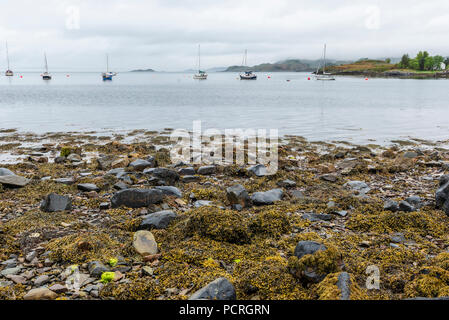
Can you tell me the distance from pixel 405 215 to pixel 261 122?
23.6 m

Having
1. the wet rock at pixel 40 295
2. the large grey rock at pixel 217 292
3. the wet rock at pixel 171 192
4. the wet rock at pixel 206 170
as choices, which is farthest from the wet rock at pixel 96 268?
the wet rock at pixel 206 170

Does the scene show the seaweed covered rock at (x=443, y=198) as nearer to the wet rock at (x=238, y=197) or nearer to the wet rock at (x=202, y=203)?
the wet rock at (x=238, y=197)

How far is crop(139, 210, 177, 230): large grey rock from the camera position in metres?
7.04

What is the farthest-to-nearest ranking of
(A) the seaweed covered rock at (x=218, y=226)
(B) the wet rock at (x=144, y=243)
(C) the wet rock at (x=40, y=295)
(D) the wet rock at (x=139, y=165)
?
(D) the wet rock at (x=139, y=165) < (A) the seaweed covered rock at (x=218, y=226) < (B) the wet rock at (x=144, y=243) < (C) the wet rock at (x=40, y=295)

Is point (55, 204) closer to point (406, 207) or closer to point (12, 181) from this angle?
point (12, 181)

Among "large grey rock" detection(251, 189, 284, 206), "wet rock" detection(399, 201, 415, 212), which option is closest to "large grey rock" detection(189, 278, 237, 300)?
"large grey rock" detection(251, 189, 284, 206)

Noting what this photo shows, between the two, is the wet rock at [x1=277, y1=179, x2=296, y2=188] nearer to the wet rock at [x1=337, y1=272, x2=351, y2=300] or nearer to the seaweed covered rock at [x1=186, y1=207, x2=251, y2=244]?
the seaweed covered rock at [x1=186, y1=207, x2=251, y2=244]

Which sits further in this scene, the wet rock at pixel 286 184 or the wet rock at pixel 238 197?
the wet rock at pixel 286 184

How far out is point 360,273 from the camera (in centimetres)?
535

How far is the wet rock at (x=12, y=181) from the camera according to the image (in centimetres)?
979

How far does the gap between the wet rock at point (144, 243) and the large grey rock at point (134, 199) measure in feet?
6.73

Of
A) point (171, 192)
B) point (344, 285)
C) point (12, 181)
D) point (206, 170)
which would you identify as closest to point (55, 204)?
point (171, 192)
